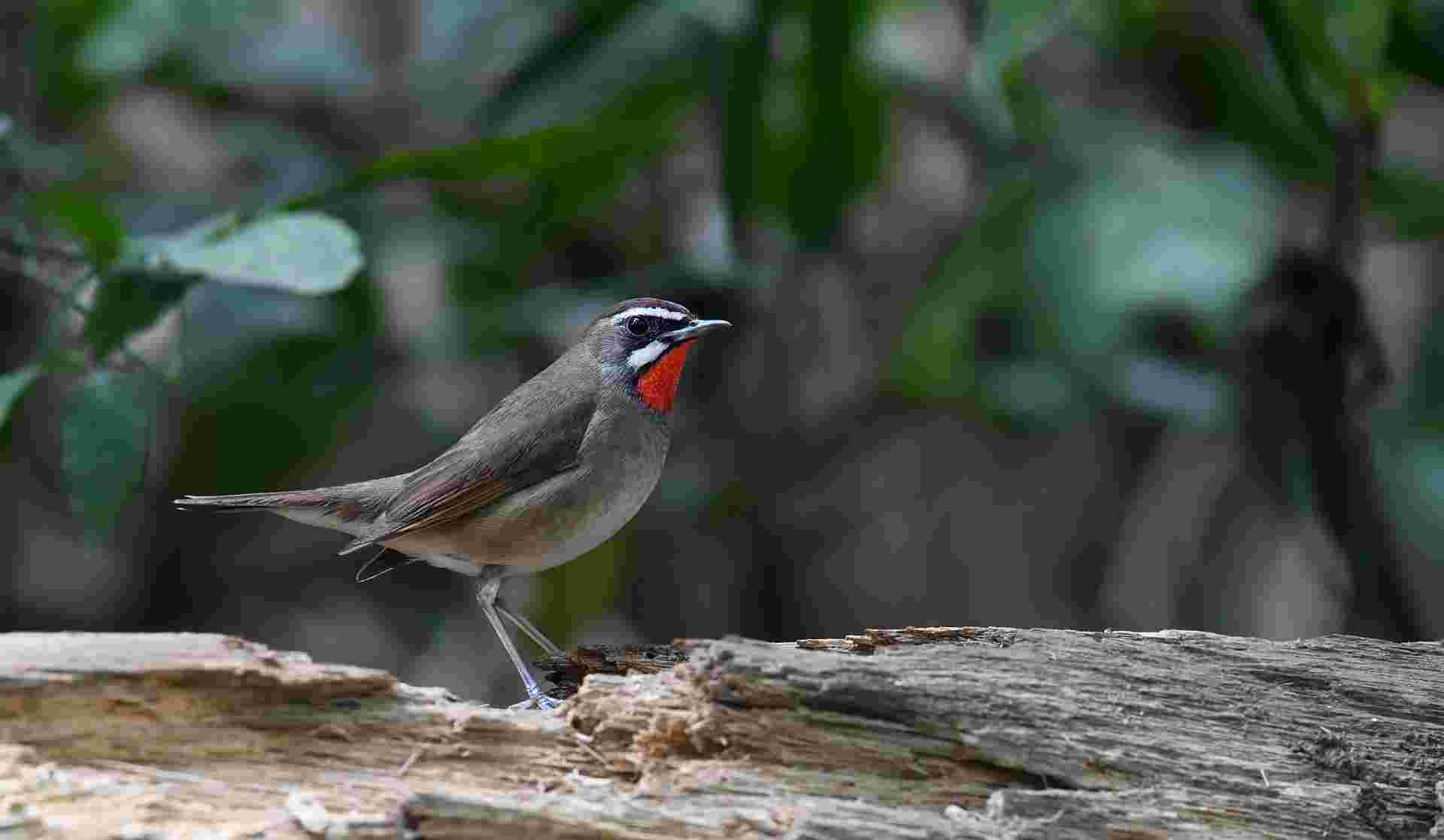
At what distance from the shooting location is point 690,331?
5.83 m

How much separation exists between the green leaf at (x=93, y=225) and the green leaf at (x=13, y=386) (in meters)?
0.56

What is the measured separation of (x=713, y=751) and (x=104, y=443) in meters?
3.16

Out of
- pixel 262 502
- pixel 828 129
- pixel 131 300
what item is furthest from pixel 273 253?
pixel 828 129

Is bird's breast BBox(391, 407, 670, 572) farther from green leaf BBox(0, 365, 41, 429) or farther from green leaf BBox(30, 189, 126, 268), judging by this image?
green leaf BBox(30, 189, 126, 268)

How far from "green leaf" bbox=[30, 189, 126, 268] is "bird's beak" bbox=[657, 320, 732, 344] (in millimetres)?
2295

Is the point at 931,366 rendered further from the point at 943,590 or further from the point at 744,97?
the point at 943,590

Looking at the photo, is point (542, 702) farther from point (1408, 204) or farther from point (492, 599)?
point (1408, 204)

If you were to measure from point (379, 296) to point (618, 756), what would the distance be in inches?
254

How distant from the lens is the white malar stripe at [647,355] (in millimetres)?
5906

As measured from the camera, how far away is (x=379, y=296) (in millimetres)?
9805

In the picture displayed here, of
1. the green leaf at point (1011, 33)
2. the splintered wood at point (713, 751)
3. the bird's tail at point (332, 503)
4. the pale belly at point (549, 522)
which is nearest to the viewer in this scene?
the splintered wood at point (713, 751)

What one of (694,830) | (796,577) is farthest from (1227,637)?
(796,577)

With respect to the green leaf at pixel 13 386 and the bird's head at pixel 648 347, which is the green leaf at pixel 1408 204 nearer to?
the bird's head at pixel 648 347

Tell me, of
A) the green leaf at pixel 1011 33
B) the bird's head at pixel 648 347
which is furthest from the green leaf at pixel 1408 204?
the bird's head at pixel 648 347
